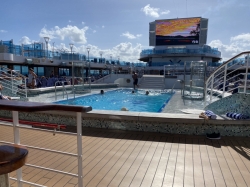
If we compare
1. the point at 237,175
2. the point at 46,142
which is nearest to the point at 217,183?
the point at 237,175

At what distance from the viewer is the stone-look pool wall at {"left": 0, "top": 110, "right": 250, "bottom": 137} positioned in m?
3.40

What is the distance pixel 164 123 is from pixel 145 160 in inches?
47.7

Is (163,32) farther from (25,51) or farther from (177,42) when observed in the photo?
(25,51)

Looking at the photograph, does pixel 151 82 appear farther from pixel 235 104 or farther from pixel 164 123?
pixel 164 123

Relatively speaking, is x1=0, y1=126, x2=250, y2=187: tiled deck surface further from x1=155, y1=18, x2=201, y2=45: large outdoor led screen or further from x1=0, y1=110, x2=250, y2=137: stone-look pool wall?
x1=155, y1=18, x2=201, y2=45: large outdoor led screen

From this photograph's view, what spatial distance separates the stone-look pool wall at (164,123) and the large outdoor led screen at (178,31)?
2673 cm

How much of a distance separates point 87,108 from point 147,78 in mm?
14996

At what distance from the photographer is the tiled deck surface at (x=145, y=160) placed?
2068 mm

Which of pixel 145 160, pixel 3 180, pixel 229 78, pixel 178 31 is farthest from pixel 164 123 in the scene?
pixel 178 31

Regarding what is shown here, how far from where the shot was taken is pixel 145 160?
2.53 meters

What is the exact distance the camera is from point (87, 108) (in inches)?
47.8

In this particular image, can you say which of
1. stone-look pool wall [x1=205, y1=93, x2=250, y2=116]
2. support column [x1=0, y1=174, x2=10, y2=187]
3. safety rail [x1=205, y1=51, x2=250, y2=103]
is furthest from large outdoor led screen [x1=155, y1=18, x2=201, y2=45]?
support column [x1=0, y1=174, x2=10, y2=187]

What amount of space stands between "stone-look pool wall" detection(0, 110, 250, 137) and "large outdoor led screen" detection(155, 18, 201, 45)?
87.7ft

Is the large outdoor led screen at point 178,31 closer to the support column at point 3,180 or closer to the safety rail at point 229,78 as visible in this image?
the safety rail at point 229,78
